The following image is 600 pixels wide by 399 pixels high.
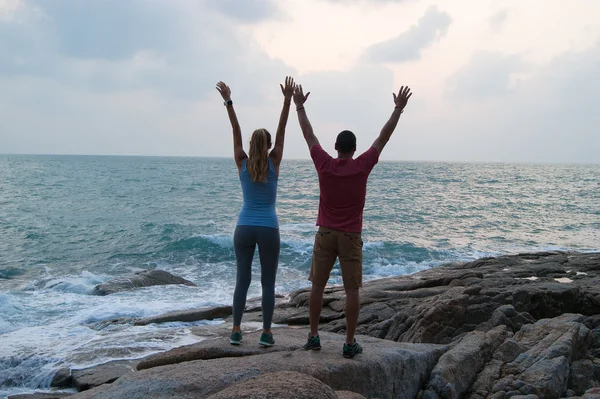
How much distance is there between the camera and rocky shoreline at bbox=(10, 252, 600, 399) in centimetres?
424

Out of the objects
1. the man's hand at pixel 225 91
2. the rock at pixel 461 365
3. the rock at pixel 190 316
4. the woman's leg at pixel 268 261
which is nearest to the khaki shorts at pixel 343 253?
the woman's leg at pixel 268 261

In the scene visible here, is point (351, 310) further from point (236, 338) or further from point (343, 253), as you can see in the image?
point (236, 338)

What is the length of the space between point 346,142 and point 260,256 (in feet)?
4.72

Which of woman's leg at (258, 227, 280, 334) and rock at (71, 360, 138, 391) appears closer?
woman's leg at (258, 227, 280, 334)

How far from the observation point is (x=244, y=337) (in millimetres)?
5594

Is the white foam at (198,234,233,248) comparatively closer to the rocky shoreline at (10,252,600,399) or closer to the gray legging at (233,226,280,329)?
the rocky shoreline at (10,252,600,399)

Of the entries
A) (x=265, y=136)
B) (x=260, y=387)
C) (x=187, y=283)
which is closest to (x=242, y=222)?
(x=265, y=136)

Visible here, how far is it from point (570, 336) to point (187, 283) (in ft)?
35.8

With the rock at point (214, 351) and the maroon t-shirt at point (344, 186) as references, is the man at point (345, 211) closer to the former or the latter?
the maroon t-shirt at point (344, 186)

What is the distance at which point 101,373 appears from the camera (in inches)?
264

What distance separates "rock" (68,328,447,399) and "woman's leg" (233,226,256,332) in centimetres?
62

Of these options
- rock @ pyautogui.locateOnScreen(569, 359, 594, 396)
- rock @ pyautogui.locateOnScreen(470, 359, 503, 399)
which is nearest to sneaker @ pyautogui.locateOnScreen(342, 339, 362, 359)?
rock @ pyautogui.locateOnScreen(470, 359, 503, 399)

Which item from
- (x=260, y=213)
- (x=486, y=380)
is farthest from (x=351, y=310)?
(x=486, y=380)

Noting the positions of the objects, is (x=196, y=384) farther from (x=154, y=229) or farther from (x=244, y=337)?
(x=154, y=229)
